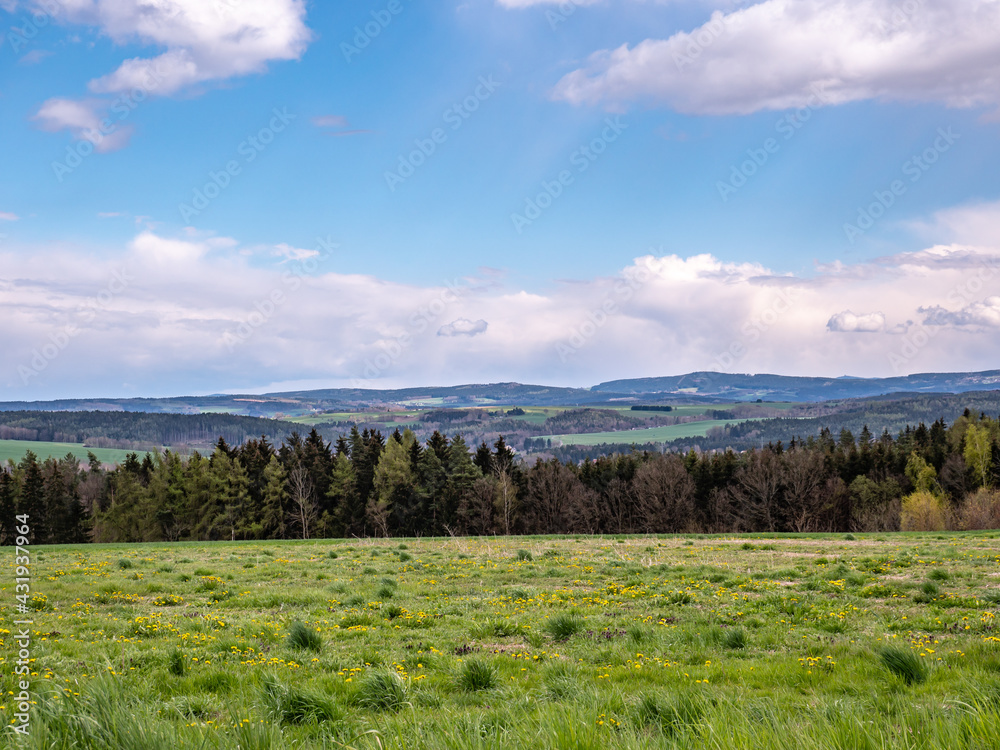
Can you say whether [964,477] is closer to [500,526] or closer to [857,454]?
[857,454]

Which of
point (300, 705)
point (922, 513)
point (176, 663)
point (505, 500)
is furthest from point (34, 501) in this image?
point (922, 513)

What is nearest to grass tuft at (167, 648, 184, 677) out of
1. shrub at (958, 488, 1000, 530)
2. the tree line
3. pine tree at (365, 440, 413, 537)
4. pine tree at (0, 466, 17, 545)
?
the tree line

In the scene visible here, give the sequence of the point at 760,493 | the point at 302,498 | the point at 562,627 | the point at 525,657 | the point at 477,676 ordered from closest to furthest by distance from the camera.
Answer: the point at 477,676 < the point at 525,657 < the point at 562,627 < the point at 302,498 < the point at 760,493

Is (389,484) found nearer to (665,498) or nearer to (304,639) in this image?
(665,498)

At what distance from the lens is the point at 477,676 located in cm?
794

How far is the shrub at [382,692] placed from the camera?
6984 mm

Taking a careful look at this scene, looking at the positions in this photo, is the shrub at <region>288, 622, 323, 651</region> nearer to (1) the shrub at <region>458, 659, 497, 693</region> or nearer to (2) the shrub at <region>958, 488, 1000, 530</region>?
(1) the shrub at <region>458, 659, 497, 693</region>

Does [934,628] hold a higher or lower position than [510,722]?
lower

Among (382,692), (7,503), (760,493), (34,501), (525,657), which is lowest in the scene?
(7,503)

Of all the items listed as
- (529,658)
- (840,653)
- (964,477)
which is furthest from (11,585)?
(964,477)

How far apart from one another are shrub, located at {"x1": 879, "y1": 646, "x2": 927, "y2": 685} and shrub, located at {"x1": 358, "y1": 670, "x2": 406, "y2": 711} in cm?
585

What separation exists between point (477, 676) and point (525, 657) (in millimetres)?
1576

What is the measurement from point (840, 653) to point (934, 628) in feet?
9.30

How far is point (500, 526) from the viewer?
249 ft
